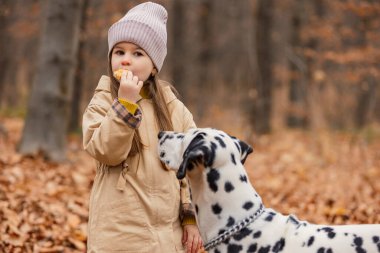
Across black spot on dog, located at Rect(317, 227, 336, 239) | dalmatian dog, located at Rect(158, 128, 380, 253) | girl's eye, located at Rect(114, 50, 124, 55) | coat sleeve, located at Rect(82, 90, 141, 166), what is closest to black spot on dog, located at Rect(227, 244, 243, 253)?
dalmatian dog, located at Rect(158, 128, 380, 253)

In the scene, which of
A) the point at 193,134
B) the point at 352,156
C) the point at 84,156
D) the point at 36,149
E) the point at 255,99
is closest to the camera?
the point at 193,134

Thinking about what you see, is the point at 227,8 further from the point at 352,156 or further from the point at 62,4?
the point at 62,4

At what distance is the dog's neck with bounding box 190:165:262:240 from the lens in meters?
3.34

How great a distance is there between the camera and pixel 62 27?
29.4 feet

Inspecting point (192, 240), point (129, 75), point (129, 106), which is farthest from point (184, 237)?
point (129, 75)

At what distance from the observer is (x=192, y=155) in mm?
3195

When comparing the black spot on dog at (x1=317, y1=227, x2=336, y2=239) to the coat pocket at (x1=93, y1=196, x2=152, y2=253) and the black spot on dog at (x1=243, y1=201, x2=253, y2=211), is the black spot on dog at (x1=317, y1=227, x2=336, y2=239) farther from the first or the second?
the coat pocket at (x1=93, y1=196, x2=152, y2=253)

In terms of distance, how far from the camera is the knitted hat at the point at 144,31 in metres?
3.78

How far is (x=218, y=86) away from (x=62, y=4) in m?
26.1

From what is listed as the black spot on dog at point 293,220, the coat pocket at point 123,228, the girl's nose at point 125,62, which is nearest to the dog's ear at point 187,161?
the coat pocket at point 123,228

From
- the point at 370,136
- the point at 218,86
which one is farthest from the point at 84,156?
the point at 218,86

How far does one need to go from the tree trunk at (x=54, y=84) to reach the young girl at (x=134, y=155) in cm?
525

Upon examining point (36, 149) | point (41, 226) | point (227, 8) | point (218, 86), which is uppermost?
point (227, 8)

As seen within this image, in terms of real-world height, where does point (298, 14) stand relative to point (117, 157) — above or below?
above
